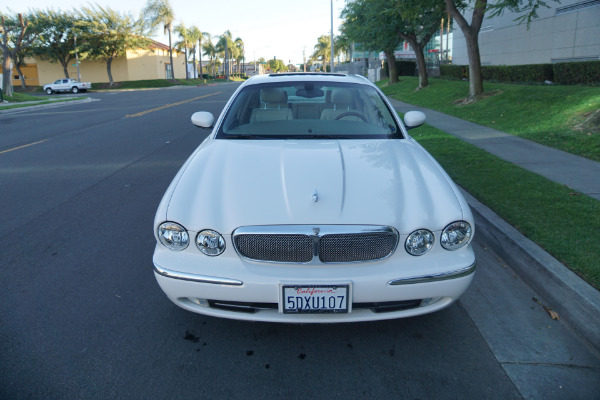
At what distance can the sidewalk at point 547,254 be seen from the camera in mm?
3027

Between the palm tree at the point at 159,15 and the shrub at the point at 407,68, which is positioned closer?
the shrub at the point at 407,68

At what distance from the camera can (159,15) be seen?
61.1 meters

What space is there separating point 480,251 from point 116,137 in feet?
32.6

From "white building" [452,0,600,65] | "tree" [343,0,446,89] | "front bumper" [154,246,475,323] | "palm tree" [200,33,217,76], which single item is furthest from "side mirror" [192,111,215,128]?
"palm tree" [200,33,217,76]

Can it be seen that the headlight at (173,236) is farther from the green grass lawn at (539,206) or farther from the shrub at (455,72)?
the shrub at (455,72)

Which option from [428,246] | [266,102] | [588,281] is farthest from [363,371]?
[266,102]

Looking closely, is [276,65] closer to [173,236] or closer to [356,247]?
[173,236]

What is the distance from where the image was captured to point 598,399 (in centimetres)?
237

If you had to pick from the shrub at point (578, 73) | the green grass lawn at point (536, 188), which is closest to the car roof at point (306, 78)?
the green grass lawn at point (536, 188)

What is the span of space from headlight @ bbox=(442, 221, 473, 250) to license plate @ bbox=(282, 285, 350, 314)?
67cm

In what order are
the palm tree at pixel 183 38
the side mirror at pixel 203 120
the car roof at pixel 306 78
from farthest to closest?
1. the palm tree at pixel 183 38
2. the car roof at pixel 306 78
3. the side mirror at pixel 203 120

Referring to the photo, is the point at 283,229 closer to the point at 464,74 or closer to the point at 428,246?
the point at 428,246

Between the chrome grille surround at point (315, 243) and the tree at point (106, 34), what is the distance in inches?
2252

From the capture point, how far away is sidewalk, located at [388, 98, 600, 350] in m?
3.03
